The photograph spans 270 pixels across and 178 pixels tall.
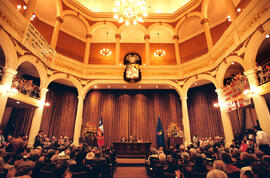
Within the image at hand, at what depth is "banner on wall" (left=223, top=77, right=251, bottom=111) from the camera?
7.33 m

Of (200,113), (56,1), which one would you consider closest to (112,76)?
(56,1)

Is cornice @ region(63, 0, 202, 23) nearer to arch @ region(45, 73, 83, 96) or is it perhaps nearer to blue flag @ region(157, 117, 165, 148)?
arch @ region(45, 73, 83, 96)

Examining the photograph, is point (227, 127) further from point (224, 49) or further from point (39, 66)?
point (39, 66)

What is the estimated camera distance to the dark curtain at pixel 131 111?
13.2m

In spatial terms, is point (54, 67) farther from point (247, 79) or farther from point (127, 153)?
point (247, 79)

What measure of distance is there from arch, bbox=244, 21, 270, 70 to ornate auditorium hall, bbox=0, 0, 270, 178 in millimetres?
43

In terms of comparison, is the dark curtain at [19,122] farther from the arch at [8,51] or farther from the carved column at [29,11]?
the carved column at [29,11]

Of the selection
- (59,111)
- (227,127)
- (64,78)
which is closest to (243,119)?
(227,127)

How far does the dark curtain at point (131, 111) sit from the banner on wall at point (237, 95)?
5.16 m

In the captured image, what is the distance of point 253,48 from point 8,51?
37.7 feet

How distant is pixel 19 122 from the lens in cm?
1085

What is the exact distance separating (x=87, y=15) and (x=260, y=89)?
45.9 feet

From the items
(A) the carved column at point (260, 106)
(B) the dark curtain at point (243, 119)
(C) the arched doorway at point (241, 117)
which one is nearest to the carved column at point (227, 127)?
(C) the arched doorway at point (241, 117)

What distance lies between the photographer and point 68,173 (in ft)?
11.2
